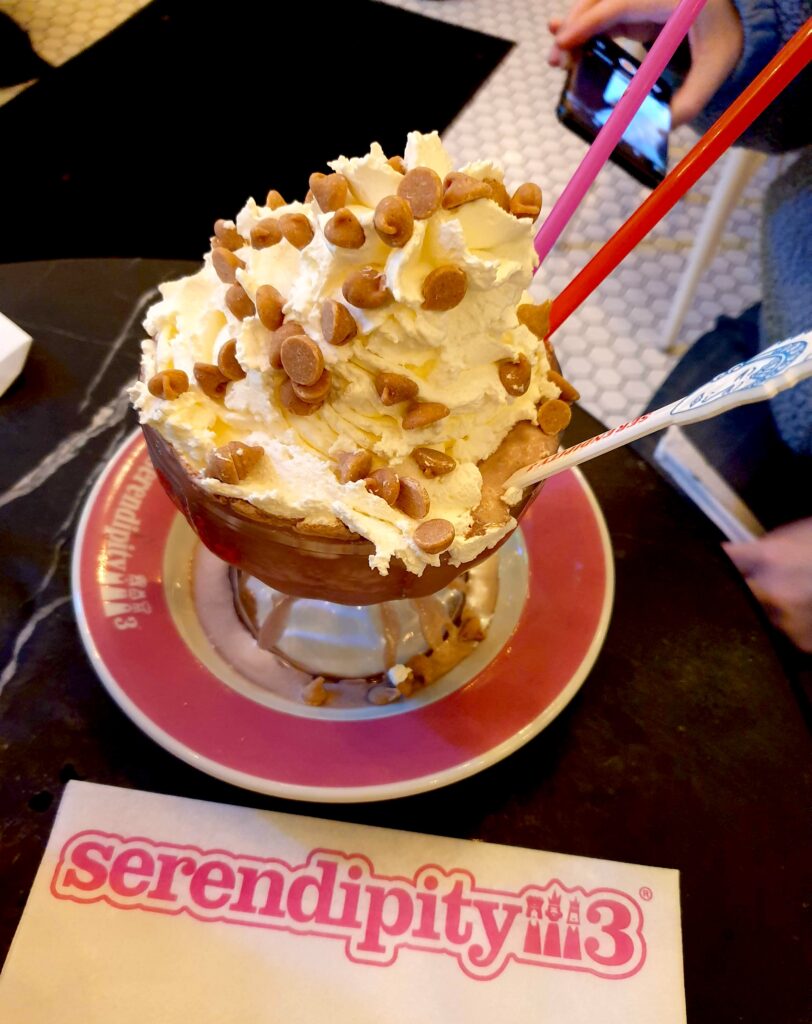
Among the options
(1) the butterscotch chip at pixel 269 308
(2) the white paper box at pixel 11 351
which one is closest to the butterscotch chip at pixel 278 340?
(1) the butterscotch chip at pixel 269 308

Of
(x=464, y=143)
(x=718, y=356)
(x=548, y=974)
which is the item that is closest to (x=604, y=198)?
(x=464, y=143)

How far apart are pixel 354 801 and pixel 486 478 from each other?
31 centimetres

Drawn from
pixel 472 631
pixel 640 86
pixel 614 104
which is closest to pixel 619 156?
pixel 614 104

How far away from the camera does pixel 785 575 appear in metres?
1.20

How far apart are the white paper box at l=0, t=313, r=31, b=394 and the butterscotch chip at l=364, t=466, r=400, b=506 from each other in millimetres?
610

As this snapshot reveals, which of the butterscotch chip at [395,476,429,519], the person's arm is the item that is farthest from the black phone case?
the butterscotch chip at [395,476,429,519]

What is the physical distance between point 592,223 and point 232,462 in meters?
1.96

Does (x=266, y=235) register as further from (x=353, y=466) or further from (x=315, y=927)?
(x=315, y=927)

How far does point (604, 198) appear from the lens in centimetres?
237

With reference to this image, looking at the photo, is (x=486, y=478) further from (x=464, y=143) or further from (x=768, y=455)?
(x=464, y=143)

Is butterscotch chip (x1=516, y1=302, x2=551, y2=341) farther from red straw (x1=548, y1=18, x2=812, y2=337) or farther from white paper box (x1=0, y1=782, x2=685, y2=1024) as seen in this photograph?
white paper box (x1=0, y1=782, x2=685, y2=1024)

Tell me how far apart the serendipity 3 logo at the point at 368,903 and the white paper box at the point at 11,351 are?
0.57m

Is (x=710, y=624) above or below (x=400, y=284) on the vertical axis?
below

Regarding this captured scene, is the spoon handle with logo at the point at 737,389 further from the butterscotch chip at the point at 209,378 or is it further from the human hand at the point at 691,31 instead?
the human hand at the point at 691,31
